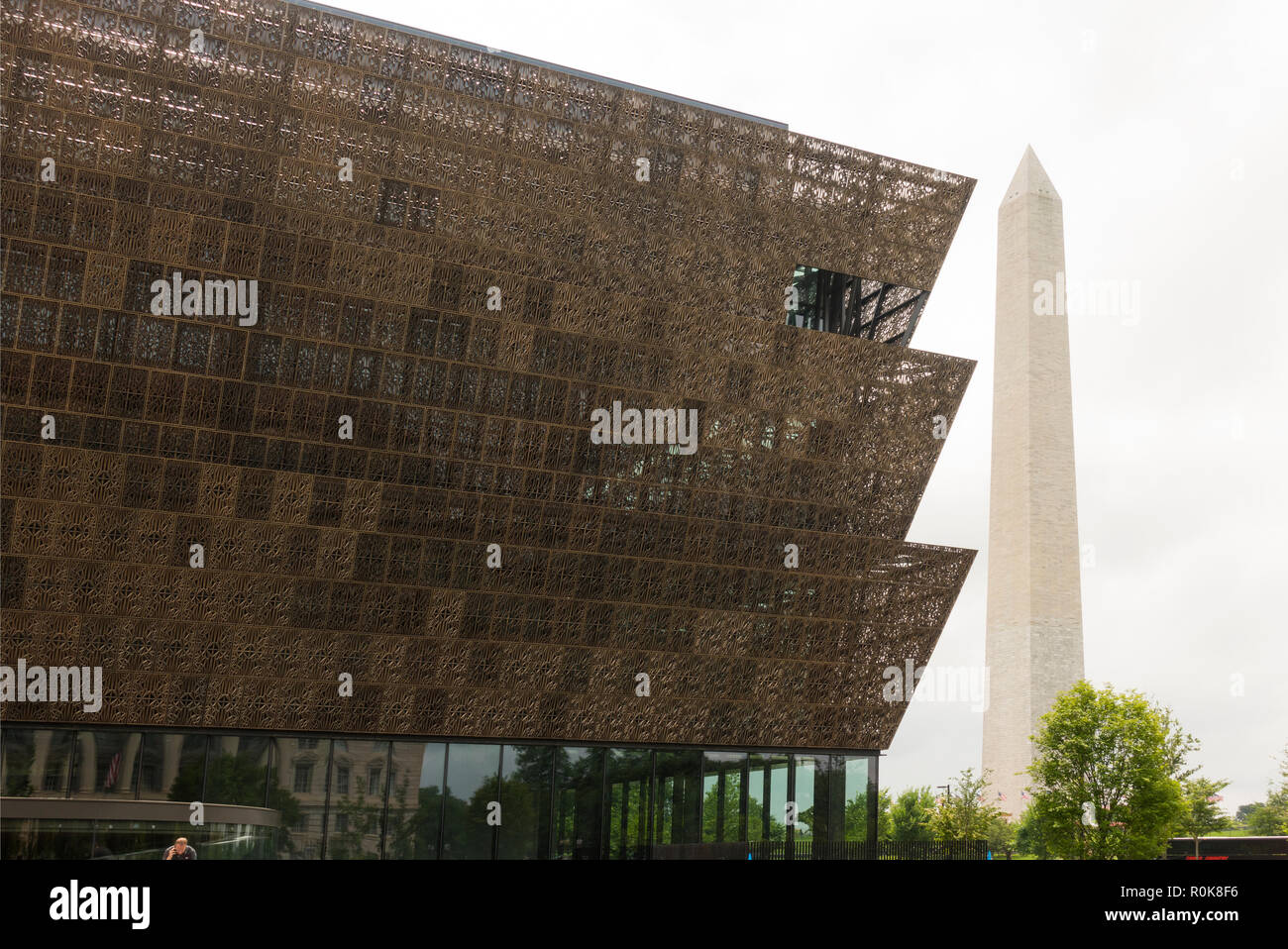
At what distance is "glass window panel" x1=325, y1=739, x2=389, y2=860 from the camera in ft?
75.7

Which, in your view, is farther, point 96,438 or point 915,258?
point 915,258

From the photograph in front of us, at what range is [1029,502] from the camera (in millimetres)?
37562

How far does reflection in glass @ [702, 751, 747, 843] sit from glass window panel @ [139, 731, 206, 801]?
1111cm

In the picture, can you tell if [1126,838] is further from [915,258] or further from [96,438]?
[96,438]

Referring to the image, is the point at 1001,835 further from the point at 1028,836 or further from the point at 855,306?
the point at 855,306

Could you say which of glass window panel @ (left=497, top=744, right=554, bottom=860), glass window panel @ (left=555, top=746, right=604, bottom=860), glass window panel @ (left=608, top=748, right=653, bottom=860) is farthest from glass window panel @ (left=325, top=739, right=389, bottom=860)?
glass window panel @ (left=608, top=748, right=653, bottom=860)

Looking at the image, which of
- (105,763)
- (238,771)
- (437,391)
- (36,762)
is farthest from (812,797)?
(36,762)

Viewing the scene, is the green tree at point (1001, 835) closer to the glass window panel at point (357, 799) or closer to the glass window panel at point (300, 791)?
the glass window panel at point (357, 799)

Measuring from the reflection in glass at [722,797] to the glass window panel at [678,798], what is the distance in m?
0.18
